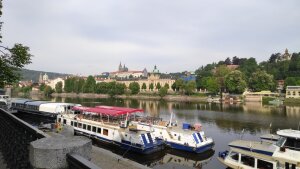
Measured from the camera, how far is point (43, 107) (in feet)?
195

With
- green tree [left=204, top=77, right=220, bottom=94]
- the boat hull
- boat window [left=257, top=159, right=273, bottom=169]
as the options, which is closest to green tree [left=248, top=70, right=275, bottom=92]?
green tree [left=204, top=77, right=220, bottom=94]

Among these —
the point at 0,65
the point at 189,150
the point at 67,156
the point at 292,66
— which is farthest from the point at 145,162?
the point at 292,66

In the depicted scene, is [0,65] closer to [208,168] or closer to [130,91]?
[208,168]

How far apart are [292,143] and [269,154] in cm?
218

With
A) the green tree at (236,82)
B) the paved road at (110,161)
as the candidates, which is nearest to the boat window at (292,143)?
the paved road at (110,161)

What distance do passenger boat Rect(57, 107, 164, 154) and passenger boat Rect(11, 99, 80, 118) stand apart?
9932 millimetres

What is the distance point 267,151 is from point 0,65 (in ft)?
68.3

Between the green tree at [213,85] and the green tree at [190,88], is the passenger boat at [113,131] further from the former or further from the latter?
the green tree at [190,88]

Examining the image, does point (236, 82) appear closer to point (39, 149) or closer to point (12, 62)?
point (12, 62)

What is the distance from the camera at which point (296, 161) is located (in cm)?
1953

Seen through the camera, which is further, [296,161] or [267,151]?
[267,151]

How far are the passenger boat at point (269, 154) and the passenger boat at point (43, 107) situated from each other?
→ 3941cm

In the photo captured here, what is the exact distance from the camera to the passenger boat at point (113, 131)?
1215 inches

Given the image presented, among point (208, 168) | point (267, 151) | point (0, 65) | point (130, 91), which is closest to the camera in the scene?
point (0, 65)
